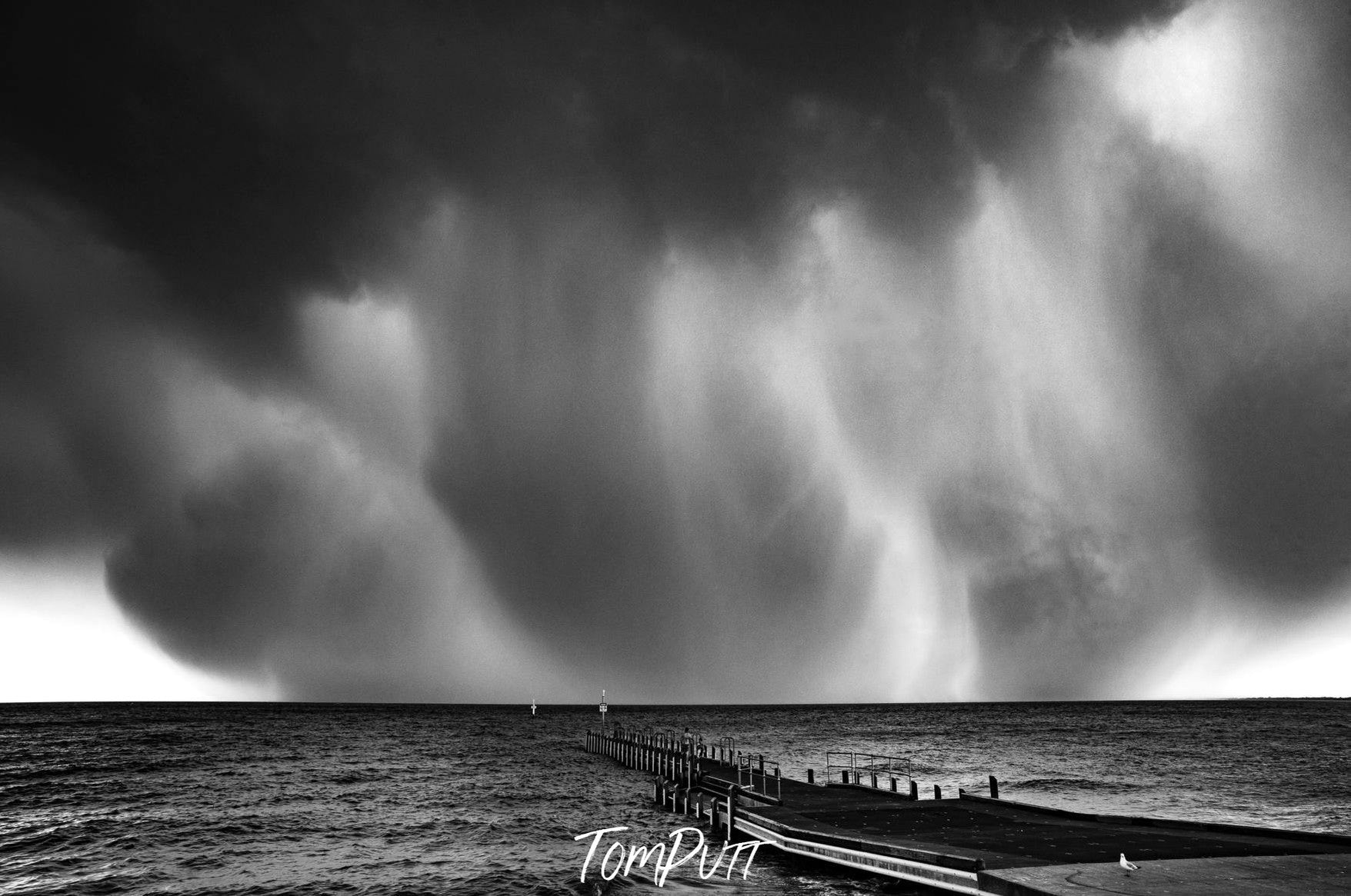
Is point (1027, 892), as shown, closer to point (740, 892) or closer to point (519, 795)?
A: point (740, 892)

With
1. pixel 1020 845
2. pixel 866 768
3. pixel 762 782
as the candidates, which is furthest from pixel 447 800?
pixel 1020 845

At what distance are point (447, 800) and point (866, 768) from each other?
85.6 ft

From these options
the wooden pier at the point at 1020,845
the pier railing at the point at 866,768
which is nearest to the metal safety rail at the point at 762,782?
the wooden pier at the point at 1020,845

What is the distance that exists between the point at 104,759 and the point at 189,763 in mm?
12185

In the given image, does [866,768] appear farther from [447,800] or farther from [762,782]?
[447,800]

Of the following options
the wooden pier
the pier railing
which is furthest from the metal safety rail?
the pier railing

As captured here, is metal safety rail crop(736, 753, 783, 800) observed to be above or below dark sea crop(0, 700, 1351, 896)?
above

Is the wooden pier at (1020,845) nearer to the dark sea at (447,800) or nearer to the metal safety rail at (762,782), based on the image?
the metal safety rail at (762,782)

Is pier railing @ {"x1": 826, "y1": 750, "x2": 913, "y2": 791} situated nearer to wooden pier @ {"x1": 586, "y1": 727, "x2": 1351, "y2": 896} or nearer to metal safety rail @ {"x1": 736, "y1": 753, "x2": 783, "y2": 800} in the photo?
metal safety rail @ {"x1": 736, "y1": 753, "x2": 783, "y2": 800}

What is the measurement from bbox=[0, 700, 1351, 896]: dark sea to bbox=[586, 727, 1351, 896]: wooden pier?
1.63 m

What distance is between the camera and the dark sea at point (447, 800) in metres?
31.5

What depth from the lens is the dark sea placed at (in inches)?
1238

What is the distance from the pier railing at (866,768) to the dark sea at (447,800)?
2020 mm

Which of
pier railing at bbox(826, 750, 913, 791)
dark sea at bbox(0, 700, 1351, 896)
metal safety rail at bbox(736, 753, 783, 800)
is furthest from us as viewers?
pier railing at bbox(826, 750, 913, 791)
